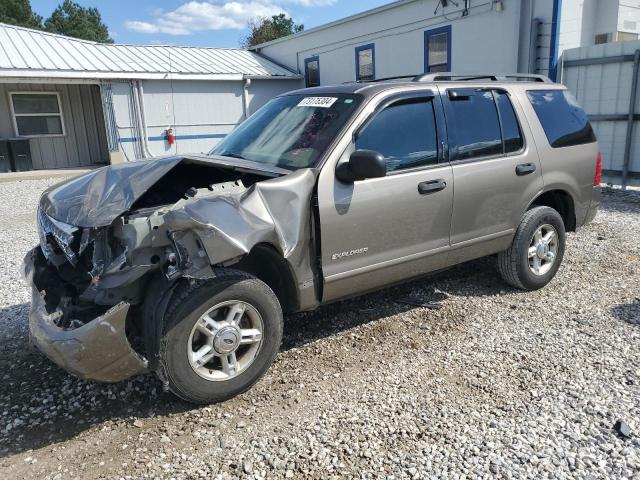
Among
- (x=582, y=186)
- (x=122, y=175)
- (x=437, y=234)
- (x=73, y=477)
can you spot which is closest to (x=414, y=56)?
(x=582, y=186)

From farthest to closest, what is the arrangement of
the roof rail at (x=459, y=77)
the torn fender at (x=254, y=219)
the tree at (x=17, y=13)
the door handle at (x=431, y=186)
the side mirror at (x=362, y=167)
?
the tree at (x=17, y=13) → the roof rail at (x=459, y=77) → the door handle at (x=431, y=186) → the side mirror at (x=362, y=167) → the torn fender at (x=254, y=219)

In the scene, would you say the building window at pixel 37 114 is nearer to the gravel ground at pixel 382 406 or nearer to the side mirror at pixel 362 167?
the gravel ground at pixel 382 406

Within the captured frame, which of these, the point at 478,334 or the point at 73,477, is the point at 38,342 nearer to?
the point at 73,477

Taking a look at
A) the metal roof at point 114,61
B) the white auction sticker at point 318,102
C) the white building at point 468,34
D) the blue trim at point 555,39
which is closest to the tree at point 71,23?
the metal roof at point 114,61

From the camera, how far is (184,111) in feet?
58.9

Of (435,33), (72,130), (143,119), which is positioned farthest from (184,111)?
(435,33)

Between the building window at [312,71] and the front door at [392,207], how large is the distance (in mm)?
16193

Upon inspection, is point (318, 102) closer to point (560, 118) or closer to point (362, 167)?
point (362, 167)

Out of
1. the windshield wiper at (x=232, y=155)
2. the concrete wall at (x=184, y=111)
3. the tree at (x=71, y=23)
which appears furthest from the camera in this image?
the tree at (x=71, y=23)

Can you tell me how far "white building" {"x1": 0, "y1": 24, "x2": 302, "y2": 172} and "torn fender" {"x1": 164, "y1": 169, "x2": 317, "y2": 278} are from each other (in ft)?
47.4

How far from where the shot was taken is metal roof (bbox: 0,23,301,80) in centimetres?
1523

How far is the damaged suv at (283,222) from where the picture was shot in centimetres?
302

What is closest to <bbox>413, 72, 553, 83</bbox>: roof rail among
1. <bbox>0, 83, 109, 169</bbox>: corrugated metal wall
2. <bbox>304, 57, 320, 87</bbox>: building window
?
<bbox>304, 57, 320, 87</bbox>: building window

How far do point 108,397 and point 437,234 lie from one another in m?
2.66
